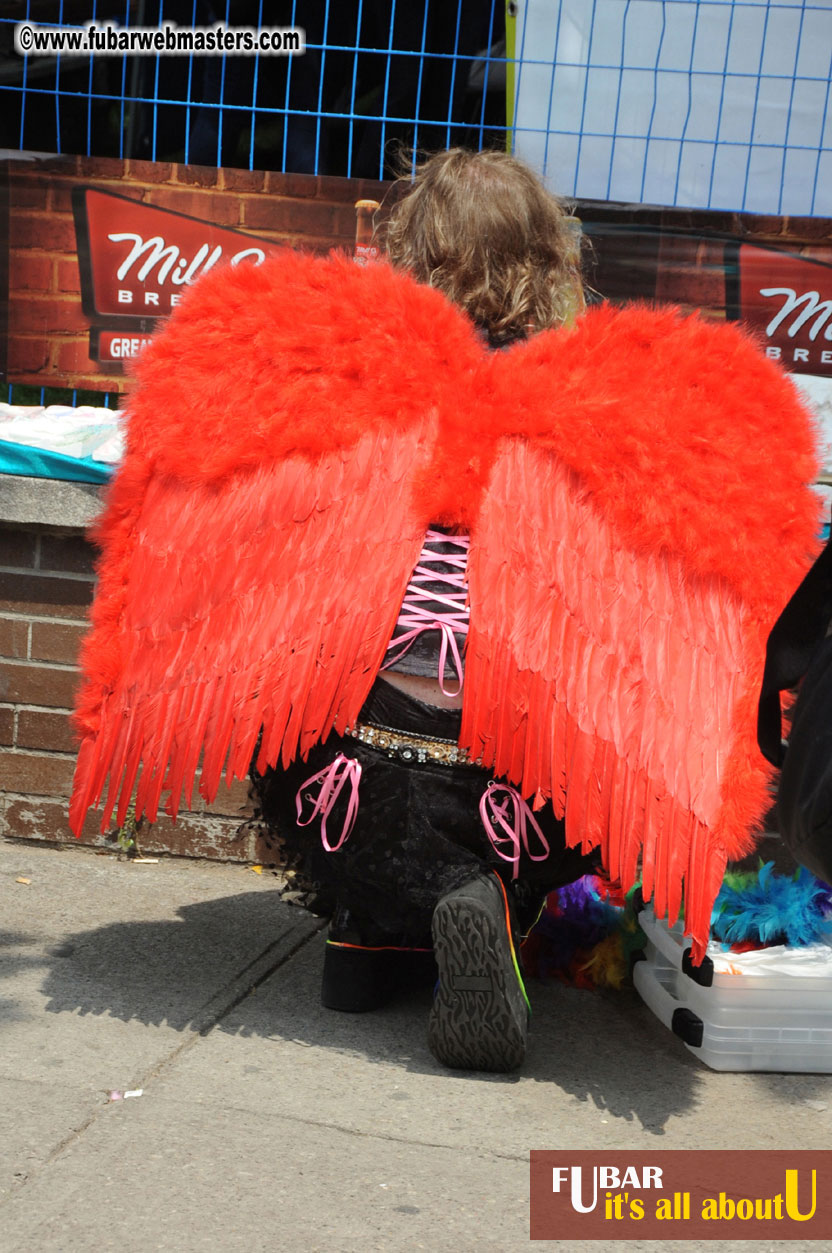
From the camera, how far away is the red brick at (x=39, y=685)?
12.3 feet

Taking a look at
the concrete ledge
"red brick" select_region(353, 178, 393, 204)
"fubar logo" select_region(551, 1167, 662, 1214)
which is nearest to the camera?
"fubar logo" select_region(551, 1167, 662, 1214)

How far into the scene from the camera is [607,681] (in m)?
2.45

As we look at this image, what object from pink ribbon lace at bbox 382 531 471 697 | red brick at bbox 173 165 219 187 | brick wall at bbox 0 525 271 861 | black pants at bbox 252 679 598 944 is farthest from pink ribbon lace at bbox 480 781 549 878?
red brick at bbox 173 165 219 187

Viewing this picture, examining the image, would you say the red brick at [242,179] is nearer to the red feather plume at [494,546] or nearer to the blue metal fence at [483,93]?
the blue metal fence at [483,93]

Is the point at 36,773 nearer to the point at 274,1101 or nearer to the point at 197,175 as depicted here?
the point at 274,1101

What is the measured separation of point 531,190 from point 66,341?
2.30 m

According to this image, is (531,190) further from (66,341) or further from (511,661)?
(66,341)

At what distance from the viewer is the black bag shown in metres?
1.63

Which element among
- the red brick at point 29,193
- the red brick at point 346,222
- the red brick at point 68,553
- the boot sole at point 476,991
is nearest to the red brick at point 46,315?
the red brick at point 29,193

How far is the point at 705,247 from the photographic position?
4.46 metres

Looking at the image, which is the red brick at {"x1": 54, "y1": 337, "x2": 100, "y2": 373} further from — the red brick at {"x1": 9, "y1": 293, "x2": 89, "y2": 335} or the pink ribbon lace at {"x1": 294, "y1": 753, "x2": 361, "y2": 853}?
the pink ribbon lace at {"x1": 294, "y1": 753, "x2": 361, "y2": 853}

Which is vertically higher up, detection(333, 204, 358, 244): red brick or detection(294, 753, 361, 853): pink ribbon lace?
detection(333, 204, 358, 244): red brick

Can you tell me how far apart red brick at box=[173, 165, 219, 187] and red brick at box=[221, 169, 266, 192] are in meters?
0.03

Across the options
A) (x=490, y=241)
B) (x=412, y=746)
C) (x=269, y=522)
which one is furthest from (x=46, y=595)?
(x=490, y=241)
